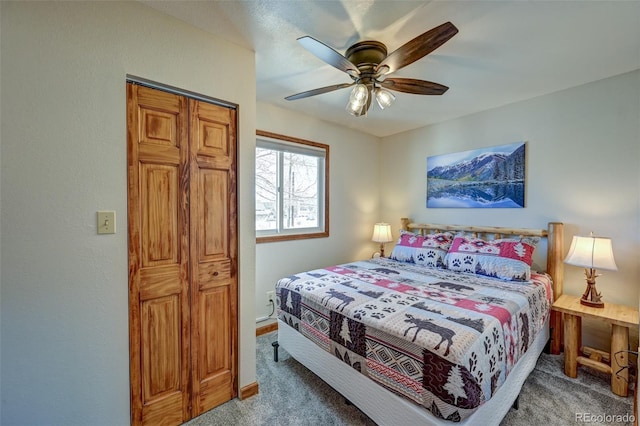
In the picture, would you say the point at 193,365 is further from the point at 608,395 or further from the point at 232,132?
the point at 608,395

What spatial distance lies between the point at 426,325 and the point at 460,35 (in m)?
1.81

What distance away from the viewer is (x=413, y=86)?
5.91 feet

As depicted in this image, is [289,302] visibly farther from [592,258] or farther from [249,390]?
[592,258]

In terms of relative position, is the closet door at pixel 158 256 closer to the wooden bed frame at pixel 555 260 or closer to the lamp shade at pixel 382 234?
the lamp shade at pixel 382 234

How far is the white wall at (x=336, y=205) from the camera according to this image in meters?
2.91

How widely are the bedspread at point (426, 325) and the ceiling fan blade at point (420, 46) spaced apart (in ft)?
4.85

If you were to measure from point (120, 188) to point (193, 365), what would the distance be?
1160mm

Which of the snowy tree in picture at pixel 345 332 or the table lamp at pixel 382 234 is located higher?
the table lamp at pixel 382 234

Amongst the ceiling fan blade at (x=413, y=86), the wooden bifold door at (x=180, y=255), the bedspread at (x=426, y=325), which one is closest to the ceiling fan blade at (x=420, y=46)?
the ceiling fan blade at (x=413, y=86)

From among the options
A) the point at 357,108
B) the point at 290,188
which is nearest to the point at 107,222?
the point at 357,108

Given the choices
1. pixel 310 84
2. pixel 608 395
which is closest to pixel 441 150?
pixel 310 84

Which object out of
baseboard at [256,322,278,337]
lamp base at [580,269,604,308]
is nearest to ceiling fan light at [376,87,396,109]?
lamp base at [580,269,604,308]

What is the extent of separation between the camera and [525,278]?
2.28 meters

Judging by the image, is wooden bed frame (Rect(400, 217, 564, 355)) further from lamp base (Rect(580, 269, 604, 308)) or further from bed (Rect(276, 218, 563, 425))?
lamp base (Rect(580, 269, 604, 308))
